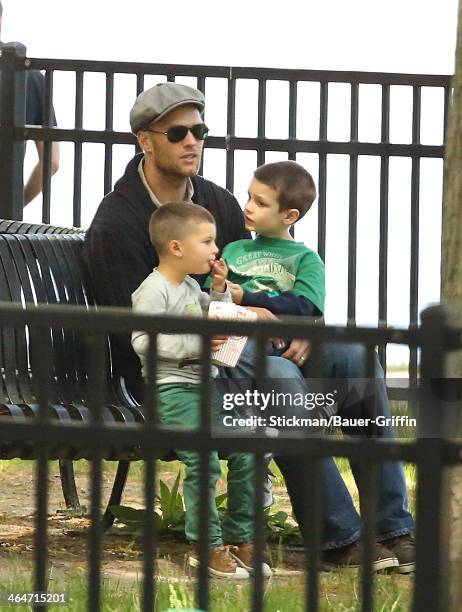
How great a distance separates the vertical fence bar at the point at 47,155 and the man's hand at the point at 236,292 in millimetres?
3520

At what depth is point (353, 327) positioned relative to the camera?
296cm

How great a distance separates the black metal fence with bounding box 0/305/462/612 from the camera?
2.92m

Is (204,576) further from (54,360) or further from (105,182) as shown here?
(105,182)

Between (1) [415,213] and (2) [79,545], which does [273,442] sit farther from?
(1) [415,213]

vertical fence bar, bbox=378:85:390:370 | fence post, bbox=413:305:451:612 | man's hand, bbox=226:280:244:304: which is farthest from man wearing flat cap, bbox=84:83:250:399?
vertical fence bar, bbox=378:85:390:370

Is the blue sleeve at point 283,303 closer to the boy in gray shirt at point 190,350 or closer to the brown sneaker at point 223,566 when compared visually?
the boy in gray shirt at point 190,350

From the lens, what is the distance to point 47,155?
329 inches

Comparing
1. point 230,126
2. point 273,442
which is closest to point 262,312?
point 273,442

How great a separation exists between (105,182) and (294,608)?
4201mm

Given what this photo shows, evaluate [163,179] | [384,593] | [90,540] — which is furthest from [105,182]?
[90,540]

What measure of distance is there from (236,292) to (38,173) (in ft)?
12.2

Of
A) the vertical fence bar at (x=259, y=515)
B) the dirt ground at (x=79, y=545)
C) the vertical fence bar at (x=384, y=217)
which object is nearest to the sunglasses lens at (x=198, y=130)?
the dirt ground at (x=79, y=545)

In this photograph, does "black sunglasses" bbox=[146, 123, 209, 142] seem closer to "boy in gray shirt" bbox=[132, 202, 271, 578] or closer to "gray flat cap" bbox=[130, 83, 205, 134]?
"gray flat cap" bbox=[130, 83, 205, 134]

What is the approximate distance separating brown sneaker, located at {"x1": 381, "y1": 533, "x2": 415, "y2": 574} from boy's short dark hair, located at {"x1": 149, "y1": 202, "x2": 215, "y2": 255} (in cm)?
122
